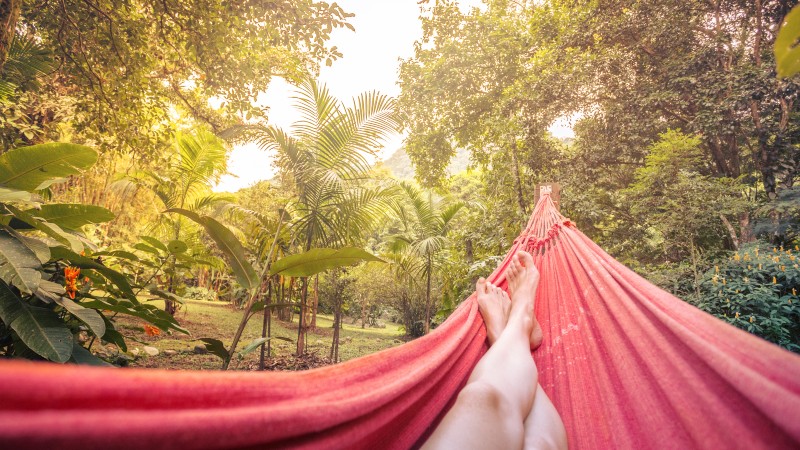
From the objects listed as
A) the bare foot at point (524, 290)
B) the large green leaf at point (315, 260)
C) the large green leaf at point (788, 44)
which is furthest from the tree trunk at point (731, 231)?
the large green leaf at point (788, 44)

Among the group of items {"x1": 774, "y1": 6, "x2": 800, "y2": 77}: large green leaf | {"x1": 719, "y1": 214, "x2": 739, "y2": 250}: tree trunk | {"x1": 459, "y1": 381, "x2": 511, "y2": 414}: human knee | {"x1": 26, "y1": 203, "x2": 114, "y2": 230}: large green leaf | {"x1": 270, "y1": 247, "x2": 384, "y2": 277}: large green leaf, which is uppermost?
{"x1": 719, "y1": 214, "x2": 739, "y2": 250}: tree trunk

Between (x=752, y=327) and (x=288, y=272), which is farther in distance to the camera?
(x=752, y=327)

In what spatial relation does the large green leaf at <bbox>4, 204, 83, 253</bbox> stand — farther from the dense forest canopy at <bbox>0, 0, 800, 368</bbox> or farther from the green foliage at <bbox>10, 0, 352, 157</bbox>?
the green foliage at <bbox>10, 0, 352, 157</bbox>

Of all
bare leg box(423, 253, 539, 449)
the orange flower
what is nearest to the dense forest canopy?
the orange flower

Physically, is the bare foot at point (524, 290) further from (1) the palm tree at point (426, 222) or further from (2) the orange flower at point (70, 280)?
(1) the palm tree at point (426, 222)

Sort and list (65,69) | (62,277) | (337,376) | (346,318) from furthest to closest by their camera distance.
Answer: (346,318), (65,69), (62,277), (337,376)

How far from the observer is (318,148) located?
10.3 ft

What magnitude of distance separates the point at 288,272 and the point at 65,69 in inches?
82.5

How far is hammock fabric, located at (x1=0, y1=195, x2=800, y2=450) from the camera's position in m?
0.27

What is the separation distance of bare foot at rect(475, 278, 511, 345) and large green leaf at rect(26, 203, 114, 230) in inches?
60.9

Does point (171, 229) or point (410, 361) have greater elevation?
point (171, 229)

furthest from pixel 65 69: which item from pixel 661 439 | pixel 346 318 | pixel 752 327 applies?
pixel 346 318

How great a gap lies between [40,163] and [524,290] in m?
1.90

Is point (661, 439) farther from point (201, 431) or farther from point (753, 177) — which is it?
point (753, 177)
